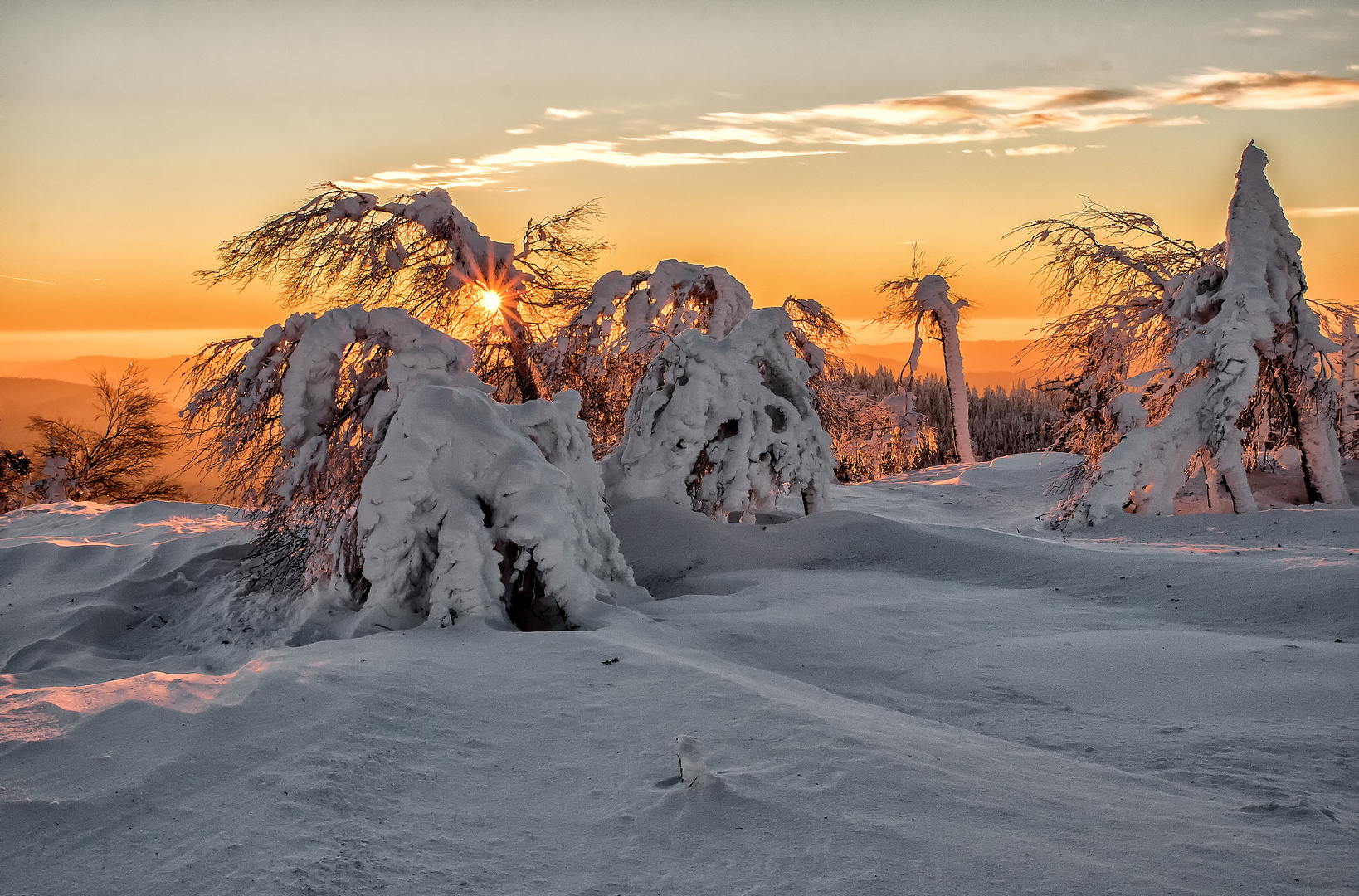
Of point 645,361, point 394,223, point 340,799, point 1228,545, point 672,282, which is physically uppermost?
point 394,223

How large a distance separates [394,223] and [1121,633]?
29.1ft

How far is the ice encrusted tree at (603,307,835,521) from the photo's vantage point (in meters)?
9.30

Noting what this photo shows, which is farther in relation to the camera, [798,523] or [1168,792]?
[798,523]

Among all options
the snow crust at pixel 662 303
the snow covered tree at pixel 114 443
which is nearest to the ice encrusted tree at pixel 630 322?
the snow crust at pixel 662 303

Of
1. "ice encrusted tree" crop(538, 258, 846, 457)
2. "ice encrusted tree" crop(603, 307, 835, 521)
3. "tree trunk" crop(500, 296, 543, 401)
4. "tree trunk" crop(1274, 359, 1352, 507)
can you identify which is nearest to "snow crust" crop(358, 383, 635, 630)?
"ice encrusted tree" crop(603, 307, 835, 521)

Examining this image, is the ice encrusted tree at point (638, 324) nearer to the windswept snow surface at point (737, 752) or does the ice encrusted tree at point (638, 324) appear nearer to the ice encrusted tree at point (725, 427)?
the ice encrusted tree at point (725, 427)

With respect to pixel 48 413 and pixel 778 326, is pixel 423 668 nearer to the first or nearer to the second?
pixel 778 326

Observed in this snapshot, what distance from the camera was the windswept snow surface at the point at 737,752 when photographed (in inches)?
97.1

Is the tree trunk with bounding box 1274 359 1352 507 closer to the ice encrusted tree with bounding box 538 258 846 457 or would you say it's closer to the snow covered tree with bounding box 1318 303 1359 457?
the snow covered tree with bounding box 1318 303 1359 457

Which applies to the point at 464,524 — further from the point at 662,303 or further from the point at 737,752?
the point at 662,303

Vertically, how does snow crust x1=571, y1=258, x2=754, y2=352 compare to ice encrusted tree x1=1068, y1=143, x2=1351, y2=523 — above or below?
above

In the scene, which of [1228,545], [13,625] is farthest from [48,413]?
[1228,545]

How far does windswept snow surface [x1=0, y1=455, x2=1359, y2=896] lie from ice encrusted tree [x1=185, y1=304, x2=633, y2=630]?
55 cm

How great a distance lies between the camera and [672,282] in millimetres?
11344
